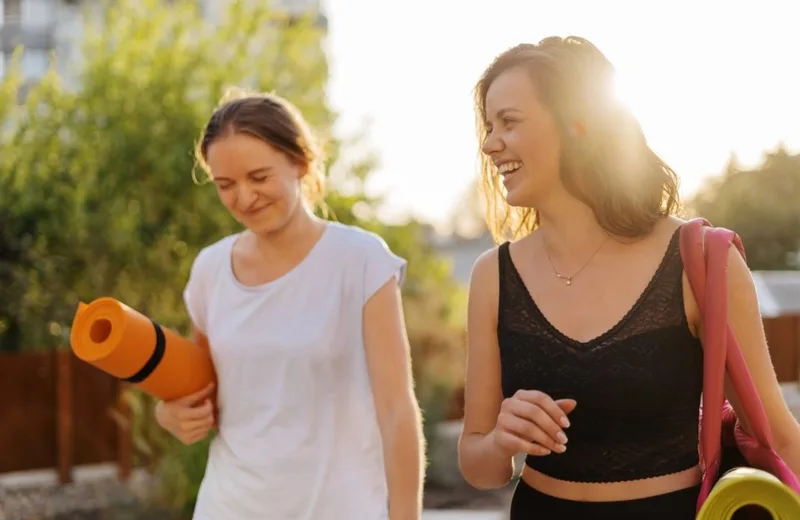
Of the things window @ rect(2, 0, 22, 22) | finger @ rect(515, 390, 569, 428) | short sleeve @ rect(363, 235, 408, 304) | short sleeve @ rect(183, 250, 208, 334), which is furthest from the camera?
window @ rect(2, 0, 22, 22)

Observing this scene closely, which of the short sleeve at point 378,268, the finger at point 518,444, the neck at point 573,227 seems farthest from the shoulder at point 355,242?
the finger at point 518,444

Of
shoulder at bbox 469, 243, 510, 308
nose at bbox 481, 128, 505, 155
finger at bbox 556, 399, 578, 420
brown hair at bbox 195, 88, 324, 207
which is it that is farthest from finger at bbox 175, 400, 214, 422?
finger at bbox 556, 399, 578, 420

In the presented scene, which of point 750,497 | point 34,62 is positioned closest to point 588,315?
point 750,497

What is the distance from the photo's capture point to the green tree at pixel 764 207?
114 feet

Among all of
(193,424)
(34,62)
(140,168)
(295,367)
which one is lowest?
(140,168)

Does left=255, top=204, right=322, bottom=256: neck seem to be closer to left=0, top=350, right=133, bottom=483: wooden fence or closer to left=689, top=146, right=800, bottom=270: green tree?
left=0, top=350, right=133, bottom=483: wooden fence

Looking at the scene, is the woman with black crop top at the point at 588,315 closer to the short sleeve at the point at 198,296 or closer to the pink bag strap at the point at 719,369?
the pink bag strap at the point at 719,369

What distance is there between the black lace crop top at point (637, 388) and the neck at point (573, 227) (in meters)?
0.16

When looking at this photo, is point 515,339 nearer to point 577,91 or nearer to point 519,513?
point 519,513

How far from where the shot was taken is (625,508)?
1841 millimetres

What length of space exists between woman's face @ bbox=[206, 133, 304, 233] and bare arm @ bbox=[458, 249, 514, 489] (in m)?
0.60

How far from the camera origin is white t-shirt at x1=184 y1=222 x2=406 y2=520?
238 cm

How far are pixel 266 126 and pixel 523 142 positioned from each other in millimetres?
749

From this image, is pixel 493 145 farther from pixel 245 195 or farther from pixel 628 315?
pixel 245 195
